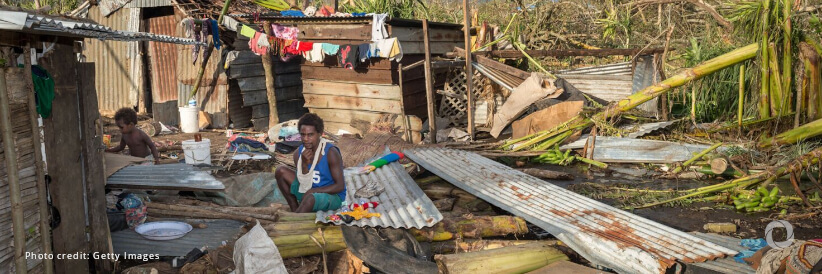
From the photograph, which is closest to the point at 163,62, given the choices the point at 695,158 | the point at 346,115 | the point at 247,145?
the point at 346,115

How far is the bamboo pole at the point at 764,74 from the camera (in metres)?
8.91

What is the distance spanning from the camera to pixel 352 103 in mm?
11930

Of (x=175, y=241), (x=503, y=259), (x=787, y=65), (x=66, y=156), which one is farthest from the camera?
(x=787, y=65)

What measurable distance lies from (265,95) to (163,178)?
8017mm

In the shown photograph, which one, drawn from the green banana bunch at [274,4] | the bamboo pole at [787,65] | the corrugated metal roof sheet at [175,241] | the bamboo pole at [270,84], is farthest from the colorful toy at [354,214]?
the green banana bunch at [274,4]

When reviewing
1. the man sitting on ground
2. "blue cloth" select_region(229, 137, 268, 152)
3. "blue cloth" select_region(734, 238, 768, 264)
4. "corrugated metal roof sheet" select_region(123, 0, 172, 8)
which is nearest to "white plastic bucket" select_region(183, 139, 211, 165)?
"blue cloth" select_region(229, 137, 268, 152)

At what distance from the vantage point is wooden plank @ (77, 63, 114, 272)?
4.42m

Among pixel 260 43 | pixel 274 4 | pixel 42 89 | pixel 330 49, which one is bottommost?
pixel 42 89

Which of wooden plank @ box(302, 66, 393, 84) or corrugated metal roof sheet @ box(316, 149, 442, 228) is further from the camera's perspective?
wooden plank @ box(302, 66, 393, 84)

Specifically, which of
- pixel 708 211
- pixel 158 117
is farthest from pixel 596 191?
pixel 158 117

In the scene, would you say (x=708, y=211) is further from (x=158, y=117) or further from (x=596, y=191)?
(x=158, y=117)

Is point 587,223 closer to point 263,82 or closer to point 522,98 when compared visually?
point 522,98

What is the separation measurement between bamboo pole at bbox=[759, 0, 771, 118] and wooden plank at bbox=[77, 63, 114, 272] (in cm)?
847

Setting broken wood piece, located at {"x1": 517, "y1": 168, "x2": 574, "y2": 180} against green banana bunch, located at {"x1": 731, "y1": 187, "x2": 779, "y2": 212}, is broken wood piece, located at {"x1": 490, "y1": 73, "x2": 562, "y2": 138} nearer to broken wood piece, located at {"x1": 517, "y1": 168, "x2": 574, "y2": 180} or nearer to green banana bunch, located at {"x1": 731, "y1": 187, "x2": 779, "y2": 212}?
broken wood piece, located at {"x1": 517, "y1": 168, "x2": 574, "y2": 180}
